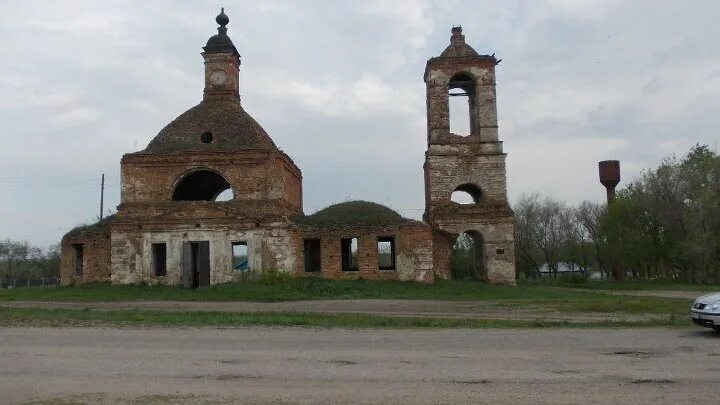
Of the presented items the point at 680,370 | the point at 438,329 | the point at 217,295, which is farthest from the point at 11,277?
the point at 680,370

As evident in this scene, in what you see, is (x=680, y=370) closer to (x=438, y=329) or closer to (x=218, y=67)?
(x=438, y=329)

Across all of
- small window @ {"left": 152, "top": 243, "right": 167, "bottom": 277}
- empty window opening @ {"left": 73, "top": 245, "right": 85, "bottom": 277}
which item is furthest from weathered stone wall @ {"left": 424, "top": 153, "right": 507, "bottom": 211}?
empty window opening @ {"left": 73, "top": 245, "right": 85, "bottom": 277}

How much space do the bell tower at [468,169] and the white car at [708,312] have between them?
1686cm

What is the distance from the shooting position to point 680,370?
8.04 m

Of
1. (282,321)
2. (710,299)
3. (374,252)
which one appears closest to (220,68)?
(374,252)

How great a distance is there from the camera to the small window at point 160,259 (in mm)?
28594

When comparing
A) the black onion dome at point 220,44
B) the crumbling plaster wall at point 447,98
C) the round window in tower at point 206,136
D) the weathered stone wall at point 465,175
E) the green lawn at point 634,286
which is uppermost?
the black onion dome at point 220,44

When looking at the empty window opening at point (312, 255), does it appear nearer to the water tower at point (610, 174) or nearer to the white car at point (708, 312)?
the white car at point (708, 312)

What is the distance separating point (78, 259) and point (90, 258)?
5.19ft

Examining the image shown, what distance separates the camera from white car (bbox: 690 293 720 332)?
39.1 ft

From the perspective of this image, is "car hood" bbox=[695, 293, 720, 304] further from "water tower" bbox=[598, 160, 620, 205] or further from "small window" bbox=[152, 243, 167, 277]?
"water tower" bbox=[598, 160, 620, 205]

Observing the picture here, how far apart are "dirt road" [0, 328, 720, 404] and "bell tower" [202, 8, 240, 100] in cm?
2209

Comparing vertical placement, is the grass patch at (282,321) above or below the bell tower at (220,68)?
below

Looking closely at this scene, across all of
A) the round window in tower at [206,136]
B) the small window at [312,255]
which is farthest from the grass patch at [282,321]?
the round window in tower at [206,136]
